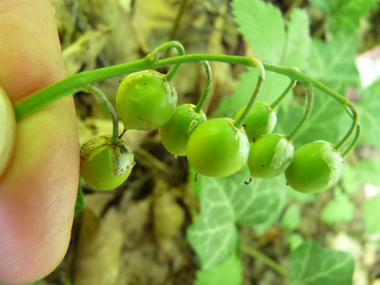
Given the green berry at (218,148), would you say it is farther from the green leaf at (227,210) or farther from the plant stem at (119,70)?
the green leaf at (227,210)

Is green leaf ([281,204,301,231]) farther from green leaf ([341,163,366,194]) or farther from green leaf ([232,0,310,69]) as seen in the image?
green leaf ([232,0,310,69])

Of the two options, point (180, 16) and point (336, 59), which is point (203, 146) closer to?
point (180, 16)

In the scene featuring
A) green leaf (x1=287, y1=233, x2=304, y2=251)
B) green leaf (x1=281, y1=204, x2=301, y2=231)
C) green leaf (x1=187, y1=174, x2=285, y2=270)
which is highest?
green leaf (x1=187, y1=174, x2=285, y2=270)

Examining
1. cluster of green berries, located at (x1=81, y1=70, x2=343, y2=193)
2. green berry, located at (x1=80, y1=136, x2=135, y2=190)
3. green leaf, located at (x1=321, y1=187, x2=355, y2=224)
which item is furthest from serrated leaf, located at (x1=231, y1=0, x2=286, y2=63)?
green leaf, located at (x1=321, y1=187, x2=355, y2=224)

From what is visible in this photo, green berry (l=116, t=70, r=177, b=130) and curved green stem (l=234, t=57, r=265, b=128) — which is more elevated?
curved green stem (l=234, t=57, r=265, b=128)

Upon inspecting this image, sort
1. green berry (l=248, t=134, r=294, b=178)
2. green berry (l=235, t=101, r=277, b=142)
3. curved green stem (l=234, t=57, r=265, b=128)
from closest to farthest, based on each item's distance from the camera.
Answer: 1. curved green stem (l=234, t=57, r=265, b=128)
2. green berry (l=248, t=134, r=294, b=178)
3. green berry (l=235, t=101, r=277, b=142)

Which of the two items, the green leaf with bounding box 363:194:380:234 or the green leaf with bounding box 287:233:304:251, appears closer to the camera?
the green leaf with bounding box 287:233:304:251

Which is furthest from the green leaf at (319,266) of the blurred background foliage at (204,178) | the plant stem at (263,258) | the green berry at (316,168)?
the green berry at (316,168)
